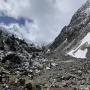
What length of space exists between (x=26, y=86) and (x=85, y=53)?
516ft

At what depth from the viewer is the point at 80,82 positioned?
200 feet

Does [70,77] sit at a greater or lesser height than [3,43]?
lesser

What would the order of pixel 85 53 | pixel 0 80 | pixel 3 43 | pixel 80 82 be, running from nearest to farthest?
pixel 0 80 < pixel 80 82 < pixel 3 43 < pixel 85 53

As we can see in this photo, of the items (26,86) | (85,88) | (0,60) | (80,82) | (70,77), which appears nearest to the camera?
(26,86)

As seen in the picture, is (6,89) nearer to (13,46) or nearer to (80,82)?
(80,82)

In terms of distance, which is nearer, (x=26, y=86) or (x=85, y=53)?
(x=26, y=86)

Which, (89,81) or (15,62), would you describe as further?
(15,62)

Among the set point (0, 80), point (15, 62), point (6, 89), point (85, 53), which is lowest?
point (6, 89)

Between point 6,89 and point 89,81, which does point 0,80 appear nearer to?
point 6,89

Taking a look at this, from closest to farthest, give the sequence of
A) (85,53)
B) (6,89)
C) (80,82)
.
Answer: (6,89), (80,82), (85,53)

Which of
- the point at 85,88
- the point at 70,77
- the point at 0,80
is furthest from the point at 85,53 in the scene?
the point at 0,80

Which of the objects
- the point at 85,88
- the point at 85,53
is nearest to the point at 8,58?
the point at 85,88

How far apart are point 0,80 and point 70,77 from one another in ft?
97.5

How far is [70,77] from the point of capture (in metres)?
68.8
